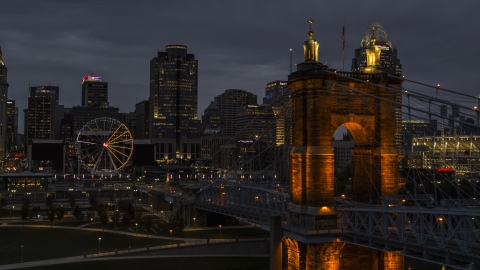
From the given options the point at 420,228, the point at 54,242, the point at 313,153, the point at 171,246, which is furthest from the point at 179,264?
the point at 420,228

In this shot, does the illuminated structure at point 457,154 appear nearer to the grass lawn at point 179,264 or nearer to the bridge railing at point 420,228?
the grass lawn at point 179,264

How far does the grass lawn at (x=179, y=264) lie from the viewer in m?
60.7

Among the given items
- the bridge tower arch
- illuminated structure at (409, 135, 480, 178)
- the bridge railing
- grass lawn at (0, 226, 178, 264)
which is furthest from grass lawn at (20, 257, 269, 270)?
illuminated structure at (409, 135, 480, 178)

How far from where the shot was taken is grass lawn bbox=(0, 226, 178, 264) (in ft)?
220

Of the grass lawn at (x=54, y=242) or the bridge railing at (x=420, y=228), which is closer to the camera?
the bridge railing at (x=420, y=228)

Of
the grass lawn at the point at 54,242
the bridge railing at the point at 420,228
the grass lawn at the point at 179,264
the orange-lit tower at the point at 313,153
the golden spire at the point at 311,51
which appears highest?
the golden spire at the point at 311,51

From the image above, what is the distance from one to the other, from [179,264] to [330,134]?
28913 millimetres

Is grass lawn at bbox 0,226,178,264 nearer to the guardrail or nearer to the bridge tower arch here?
the guardrail

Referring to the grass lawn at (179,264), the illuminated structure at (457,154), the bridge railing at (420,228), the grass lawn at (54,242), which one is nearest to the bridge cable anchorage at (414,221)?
the bridge railing at (420,228)

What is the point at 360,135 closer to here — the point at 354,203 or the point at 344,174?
the point at 354,203

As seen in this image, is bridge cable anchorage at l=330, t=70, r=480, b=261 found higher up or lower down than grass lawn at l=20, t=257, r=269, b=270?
higher up

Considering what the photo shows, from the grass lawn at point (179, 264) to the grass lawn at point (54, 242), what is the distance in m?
6.82

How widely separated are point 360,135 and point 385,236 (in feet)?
42.4

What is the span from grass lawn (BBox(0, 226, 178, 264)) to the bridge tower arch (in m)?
35.6
